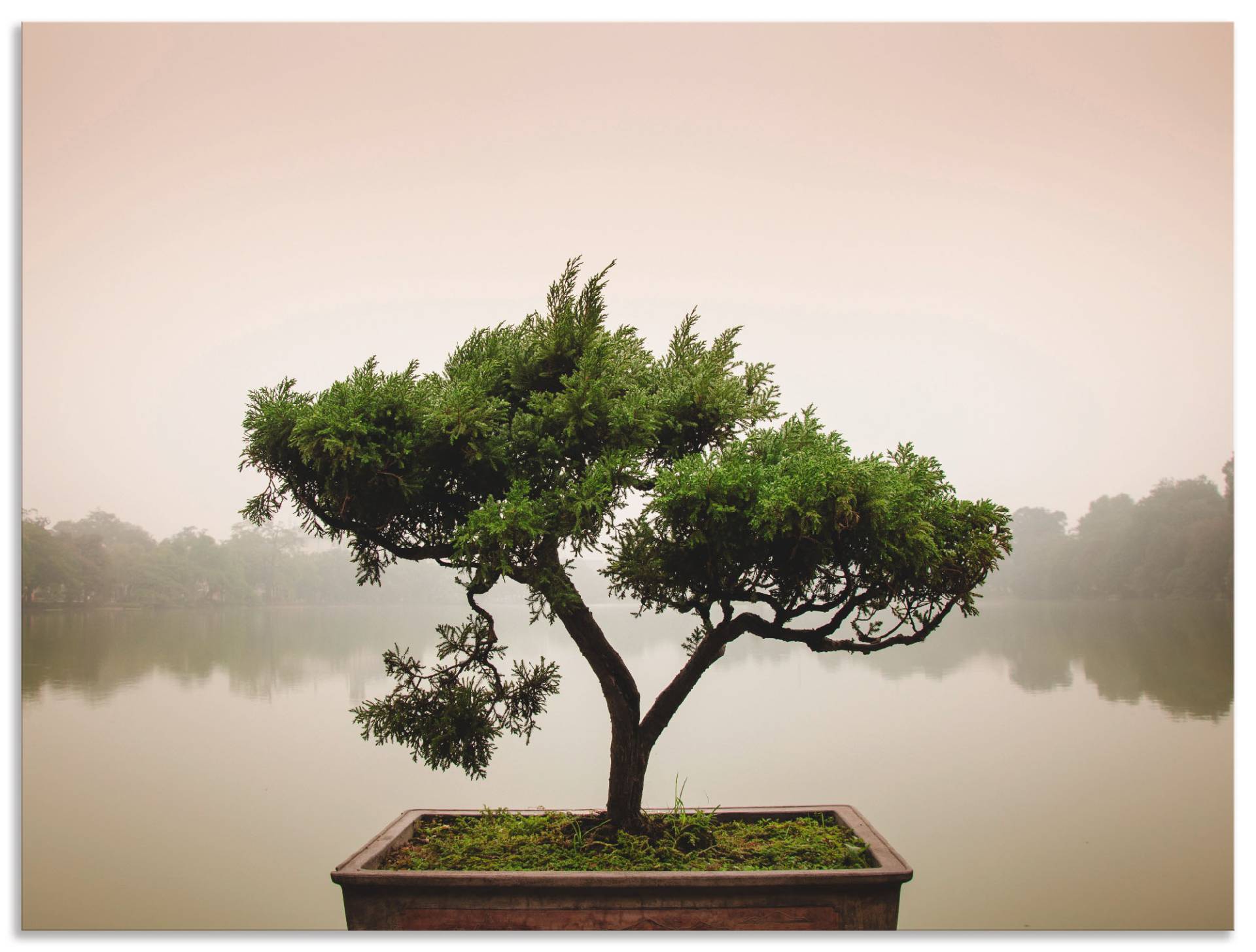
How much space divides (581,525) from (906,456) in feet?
4.88

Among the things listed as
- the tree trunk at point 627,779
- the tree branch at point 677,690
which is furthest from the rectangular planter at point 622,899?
the tree branch at point 677,690

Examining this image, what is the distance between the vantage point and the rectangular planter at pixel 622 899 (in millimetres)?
4027

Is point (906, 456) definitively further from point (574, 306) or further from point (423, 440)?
point (423, 440)

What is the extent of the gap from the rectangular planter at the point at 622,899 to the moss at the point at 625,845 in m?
0.15

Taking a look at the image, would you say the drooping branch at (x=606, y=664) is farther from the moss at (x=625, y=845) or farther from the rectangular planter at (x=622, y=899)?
the rectangular planter at (x=622, y=899)

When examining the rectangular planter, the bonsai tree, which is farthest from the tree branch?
the rectangular planter

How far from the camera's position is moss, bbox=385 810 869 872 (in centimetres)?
439

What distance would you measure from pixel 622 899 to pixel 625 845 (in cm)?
47

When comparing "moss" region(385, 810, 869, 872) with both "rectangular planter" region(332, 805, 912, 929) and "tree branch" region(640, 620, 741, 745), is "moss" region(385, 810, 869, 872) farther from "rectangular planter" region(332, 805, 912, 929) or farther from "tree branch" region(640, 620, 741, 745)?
"tree branch" region(640, 620, 741, 745)

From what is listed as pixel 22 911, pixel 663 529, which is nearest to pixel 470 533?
pixel 663 529

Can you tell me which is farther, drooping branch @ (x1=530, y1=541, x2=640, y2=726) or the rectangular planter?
drooping branch @ (x1=530, y1=541, x2=640, y2=726)

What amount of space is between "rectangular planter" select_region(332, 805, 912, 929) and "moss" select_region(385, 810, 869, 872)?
0.48ft

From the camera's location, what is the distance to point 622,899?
159 inches

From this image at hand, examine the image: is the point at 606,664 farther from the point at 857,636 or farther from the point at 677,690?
the point at 857,636
